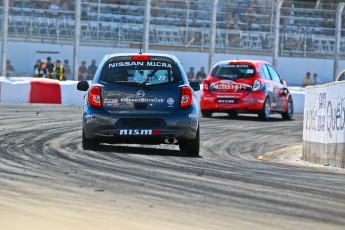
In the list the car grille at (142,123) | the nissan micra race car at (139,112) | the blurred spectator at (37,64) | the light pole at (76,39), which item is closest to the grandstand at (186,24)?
the blurred spectator at (37,64)

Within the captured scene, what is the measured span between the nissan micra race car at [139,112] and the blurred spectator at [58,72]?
17174 millimetres

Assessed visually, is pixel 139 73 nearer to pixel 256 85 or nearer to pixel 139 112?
pixel 139 112

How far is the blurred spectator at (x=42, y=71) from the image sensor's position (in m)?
31.2

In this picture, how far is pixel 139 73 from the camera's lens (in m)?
13.8

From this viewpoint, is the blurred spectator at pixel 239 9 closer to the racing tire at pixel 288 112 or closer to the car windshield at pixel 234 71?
the racing tire at pixel 288 112

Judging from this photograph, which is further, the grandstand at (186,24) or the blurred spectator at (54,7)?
the grandstand at (186,24)

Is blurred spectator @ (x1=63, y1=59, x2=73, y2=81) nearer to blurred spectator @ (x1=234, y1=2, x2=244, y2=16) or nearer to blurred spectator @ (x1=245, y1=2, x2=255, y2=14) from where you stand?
blurred spectator @ (x1=234, y1=2, x2=244, y2=16)

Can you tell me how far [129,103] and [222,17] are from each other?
20.9m

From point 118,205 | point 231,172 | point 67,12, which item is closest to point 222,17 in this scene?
point 67,12

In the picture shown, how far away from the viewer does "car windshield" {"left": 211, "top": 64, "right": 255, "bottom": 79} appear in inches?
973

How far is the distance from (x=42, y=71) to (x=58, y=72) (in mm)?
717

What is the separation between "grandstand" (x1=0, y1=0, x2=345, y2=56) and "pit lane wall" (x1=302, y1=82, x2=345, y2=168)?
54.3ft

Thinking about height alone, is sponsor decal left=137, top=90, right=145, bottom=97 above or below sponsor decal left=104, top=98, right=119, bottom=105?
above

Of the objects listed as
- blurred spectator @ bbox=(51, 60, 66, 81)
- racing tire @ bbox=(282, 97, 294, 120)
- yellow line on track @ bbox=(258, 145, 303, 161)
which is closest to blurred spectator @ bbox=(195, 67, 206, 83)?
blurred spectator @ bbox=(51, 60, 66, 81)
